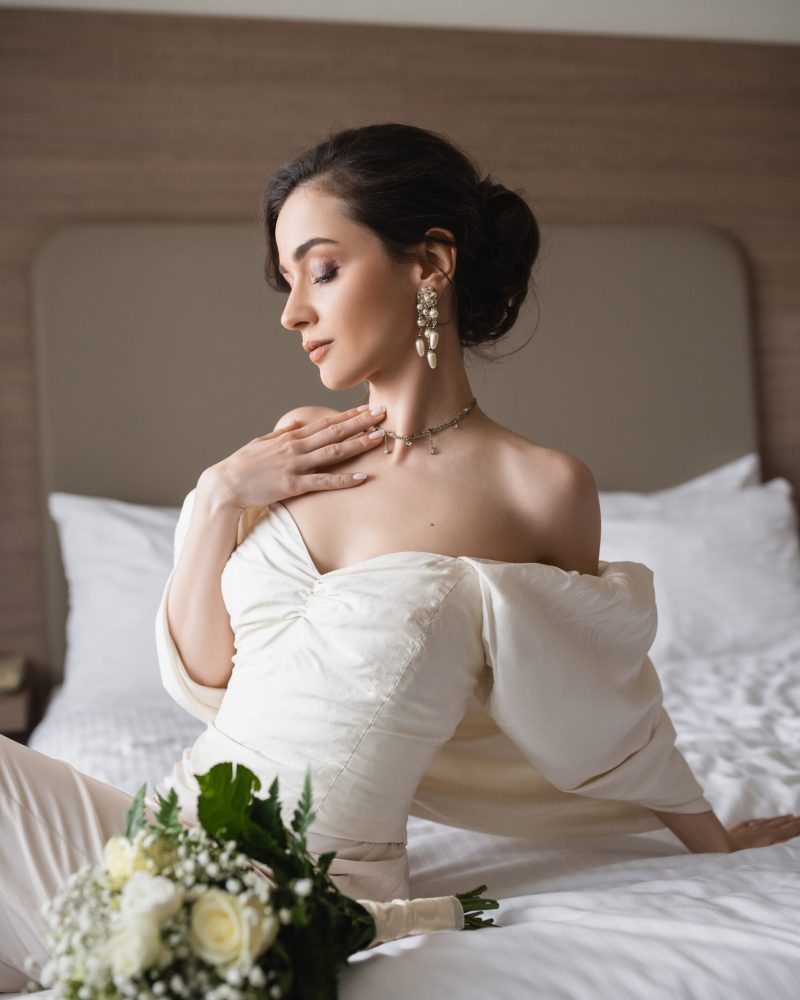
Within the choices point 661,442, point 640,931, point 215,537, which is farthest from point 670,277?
point 640,931

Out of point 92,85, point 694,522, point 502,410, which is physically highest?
point 92,85

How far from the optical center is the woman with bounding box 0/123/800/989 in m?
1.41

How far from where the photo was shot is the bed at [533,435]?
2.59m

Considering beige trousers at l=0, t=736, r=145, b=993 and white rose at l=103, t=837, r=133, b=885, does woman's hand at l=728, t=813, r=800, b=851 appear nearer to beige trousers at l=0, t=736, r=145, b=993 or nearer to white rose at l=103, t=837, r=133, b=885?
beige trousers at l=0, t=736, r=145, b=993

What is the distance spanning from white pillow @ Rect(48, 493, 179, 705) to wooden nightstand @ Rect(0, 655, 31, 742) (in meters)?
0.12

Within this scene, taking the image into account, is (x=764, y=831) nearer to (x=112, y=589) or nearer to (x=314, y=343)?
(x=314, y=343)

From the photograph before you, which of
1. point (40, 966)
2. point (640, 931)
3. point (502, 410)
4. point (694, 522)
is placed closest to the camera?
point (640, 931)

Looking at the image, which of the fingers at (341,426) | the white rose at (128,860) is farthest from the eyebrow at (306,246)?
the white rose at (128,860)

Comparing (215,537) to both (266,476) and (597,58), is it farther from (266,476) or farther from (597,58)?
(597,58)

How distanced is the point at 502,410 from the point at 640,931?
2.40 meters

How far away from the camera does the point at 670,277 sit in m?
3.53

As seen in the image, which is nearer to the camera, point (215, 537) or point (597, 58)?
point (215, 537)

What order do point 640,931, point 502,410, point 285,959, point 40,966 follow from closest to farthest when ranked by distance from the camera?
point 285,959
point 640,931
point 40,966
point 502,410

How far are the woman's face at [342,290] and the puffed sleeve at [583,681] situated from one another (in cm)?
39
